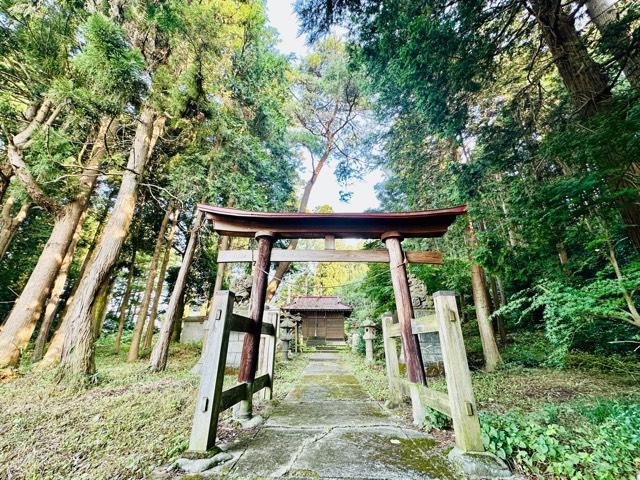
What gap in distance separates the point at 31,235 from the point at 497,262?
54.9 feet

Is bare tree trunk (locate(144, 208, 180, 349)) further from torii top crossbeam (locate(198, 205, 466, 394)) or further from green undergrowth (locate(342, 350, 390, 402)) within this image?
green undergrowth (locate(342, 350, 390, 402))

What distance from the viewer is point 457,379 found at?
7.93 feet

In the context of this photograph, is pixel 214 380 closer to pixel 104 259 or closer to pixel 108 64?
pixel 104 259

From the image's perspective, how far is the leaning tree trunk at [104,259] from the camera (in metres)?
5.30

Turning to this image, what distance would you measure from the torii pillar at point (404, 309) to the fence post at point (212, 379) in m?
2.30

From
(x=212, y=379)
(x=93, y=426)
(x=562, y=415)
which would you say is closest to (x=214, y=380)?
(x=212, y=379)

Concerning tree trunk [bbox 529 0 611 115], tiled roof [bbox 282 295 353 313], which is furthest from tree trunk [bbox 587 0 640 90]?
tiled roof [bbox 282 295 353 313]

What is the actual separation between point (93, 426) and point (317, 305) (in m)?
17.3

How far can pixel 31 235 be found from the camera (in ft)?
36.6

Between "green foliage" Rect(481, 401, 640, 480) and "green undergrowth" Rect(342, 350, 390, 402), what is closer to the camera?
"green foliage" Rect(481, 401, 640, 480)

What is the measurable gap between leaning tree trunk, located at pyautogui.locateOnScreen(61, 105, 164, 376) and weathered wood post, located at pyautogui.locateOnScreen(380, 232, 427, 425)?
6036 mm

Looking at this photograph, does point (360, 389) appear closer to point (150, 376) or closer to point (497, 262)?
point (497, 262)

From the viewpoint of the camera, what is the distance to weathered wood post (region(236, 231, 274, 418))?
3340 millimetres

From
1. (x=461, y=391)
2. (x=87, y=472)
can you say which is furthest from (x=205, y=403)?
(x=461, y=391)
